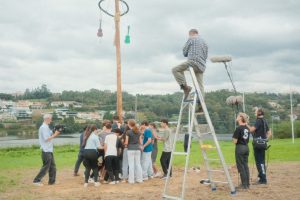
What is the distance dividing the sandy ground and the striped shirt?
9.19 ft

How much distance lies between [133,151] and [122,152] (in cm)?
61

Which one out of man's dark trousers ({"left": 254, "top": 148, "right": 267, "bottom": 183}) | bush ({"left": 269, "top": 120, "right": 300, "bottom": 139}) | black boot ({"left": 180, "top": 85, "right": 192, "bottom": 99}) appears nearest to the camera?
black boot ({"left": 180, "top": 85, "right": 192, "bottom": 99})

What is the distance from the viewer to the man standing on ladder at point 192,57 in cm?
730

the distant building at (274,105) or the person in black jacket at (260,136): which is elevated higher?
the distant building at (274,105)

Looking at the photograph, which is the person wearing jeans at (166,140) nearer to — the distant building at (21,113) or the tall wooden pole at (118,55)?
the tall wooden pole at (118,55)

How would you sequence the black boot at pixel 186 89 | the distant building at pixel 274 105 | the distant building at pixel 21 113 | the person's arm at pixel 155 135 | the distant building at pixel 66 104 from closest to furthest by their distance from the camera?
the black boot at pixel 186 89 → the person's arm at pixel 155 135 → the distant building at pixel 21 113 → the distant building at pixel 66 104 → the distant building at pixel 274 105

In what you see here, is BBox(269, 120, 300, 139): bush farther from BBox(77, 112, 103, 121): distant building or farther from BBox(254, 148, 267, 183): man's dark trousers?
BBox(254, 148, 267, 183): man's dark trousers

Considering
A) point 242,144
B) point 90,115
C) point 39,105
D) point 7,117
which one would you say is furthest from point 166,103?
point 242,144

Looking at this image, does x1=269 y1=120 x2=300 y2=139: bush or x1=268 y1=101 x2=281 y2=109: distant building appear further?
x1=269 y1=120 x2=300 y2=139: bush

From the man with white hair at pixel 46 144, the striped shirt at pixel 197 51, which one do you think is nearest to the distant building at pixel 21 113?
the man with white hair at pixel 46 144

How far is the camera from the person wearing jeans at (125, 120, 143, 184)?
33.5 feet

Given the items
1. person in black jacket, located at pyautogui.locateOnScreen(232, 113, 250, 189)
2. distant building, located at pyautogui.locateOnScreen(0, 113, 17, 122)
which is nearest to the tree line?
distant building, located at pyautogui.locateOnScreen(0, 113, 17, 122)

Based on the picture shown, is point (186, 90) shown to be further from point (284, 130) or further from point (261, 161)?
point (284, 130)

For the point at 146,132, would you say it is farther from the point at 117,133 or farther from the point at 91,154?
the point at 91,154
